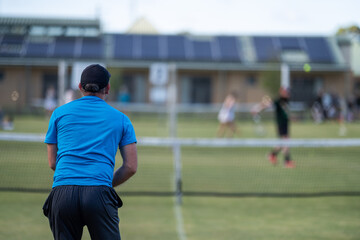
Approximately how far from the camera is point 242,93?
3341 cm

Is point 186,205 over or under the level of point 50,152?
under

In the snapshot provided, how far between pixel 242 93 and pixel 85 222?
30.8 metres

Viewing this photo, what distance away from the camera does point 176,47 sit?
115 ft

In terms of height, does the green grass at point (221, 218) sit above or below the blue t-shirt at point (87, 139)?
below

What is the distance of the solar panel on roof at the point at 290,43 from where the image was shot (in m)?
34.8

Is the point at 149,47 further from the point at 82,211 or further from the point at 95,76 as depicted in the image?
the point at 82,211

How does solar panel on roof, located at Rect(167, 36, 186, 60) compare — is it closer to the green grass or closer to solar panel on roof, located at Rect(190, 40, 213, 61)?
solar panel on roof, located at Rect(190, 40, 213, 61)

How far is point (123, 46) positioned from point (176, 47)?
375cm

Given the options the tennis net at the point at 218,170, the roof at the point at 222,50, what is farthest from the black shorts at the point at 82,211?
the roof at the point at 222,50

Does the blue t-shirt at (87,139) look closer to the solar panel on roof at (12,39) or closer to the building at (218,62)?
the solar panel on roof at (12,39)

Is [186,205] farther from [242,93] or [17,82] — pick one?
[242,93]

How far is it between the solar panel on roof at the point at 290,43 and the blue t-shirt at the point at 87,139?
32.8 meters

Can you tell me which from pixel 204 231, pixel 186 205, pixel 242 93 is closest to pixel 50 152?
pixel 204 231

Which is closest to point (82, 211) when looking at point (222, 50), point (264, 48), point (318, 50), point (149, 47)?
point (149, 47)
